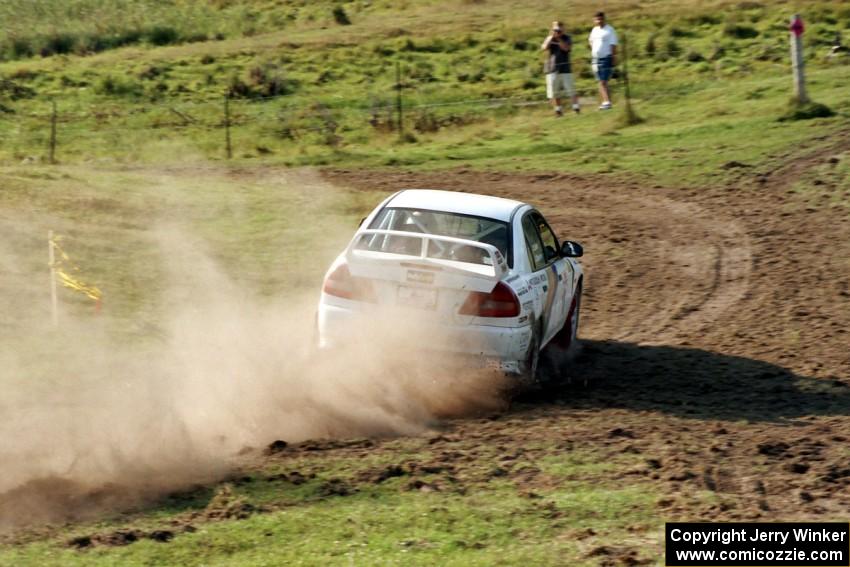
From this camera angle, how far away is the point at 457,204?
1098 cm

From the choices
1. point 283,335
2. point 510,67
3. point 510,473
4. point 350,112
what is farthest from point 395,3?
point 510,473

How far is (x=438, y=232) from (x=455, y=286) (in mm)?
1268

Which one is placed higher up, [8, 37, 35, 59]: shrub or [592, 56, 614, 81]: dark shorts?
[8, 37, 35, 59]: shrub

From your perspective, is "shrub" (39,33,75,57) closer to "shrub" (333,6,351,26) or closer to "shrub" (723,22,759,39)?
"shrub" (333,6,351,26)

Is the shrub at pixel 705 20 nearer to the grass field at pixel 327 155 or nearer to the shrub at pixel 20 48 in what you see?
the grass field at pixel 327 155

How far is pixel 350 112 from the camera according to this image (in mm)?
29875

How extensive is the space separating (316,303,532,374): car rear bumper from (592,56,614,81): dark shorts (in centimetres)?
1740

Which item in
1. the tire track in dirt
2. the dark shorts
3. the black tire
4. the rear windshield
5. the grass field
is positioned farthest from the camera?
the dark shorts

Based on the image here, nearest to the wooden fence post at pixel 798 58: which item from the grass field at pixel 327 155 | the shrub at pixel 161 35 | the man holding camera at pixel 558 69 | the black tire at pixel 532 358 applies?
the grass field at pixel 327 155

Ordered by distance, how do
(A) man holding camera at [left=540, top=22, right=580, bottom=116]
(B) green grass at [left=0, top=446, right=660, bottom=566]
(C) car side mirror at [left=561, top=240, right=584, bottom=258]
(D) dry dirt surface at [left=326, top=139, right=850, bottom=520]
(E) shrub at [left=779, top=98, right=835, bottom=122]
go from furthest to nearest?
(A) man holding camera at [left=540, top=22, right=580, bottom=116]
(E) shrub at [left=779, top=98, right=835, bottom=122]
(C) car side mirror at [left=561, top=240, right=584, bottom=258]
(D) dry dirt surface at [left=326, top=139, right=850, bottom=520]
(B) green grass at [left=0, top=446, right=660, bottom=566]

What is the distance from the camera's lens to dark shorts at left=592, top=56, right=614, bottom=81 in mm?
26438

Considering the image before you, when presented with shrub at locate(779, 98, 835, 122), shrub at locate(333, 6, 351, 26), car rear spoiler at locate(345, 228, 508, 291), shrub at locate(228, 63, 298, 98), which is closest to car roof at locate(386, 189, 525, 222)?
car rear spoiler at locate(345, 228, 508, 291)

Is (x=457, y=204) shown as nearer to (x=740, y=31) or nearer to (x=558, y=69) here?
(x=558, y=69)

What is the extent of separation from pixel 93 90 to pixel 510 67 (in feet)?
36.0
